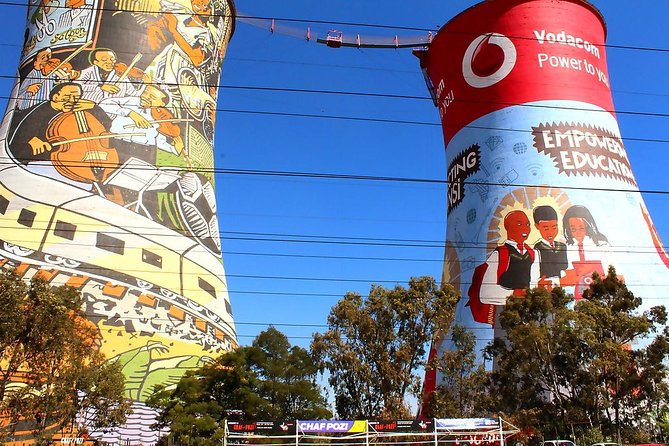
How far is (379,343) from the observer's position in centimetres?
1720

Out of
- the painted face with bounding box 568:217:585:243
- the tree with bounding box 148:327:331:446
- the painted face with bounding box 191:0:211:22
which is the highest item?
the painted face with bounding box 191:0:211:22

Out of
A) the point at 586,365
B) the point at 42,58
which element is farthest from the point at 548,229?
the point at 42,58

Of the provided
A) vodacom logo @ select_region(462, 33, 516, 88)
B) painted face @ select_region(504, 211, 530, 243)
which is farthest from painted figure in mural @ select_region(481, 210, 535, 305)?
vodacom logo @ select_region(462, 33, 516, 88)

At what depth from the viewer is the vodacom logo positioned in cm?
2569

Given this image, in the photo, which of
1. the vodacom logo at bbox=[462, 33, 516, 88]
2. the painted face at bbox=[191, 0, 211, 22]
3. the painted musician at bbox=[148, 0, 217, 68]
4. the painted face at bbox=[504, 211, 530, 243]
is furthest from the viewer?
the painted face at bbox=[191, 0, 211, 22]

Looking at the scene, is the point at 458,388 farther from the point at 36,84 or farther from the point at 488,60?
the point at 36,84

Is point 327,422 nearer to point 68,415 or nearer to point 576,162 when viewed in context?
point 68,415

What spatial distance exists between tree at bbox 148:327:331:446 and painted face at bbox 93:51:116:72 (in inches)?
518

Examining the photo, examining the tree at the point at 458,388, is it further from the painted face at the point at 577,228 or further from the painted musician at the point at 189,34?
the painted musician at the point at 189,34

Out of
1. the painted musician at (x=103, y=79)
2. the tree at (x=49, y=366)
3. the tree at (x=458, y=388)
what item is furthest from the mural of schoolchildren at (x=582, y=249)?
the painted musician at (x=103, y=79)

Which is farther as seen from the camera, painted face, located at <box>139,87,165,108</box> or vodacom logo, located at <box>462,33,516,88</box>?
vodacom logo, located at <box>462,33,516,88</box>

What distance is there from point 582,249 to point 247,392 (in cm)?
1398

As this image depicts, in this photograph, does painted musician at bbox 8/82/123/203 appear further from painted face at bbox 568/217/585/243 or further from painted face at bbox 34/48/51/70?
painted face at bbox 568/217/585/243

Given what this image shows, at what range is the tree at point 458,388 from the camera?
57.8ft
